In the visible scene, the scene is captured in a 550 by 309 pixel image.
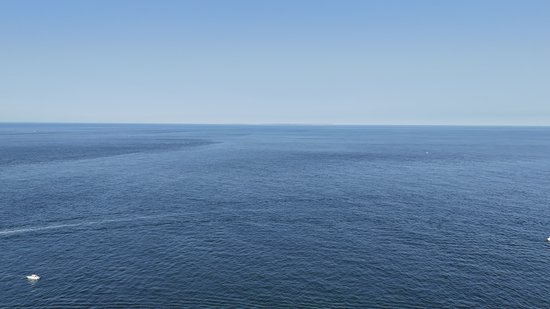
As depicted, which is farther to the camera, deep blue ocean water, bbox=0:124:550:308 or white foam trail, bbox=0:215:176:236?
Answer: white foam trail, bbox=0:215:176:236

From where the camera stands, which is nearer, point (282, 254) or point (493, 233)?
point (282, 254)

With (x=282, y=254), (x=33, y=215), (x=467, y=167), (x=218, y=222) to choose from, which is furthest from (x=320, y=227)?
(x=467, y=167)

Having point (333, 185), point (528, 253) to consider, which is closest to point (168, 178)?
point (333, 185)

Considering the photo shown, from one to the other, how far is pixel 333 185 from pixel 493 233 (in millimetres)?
62050

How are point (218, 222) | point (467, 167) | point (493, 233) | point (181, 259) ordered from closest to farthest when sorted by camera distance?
point (181, 259)
point (493, 233)
point (218, 222)
point (467, 167)

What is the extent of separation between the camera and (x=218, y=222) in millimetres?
94000

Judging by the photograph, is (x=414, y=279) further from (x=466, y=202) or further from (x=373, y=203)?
(x=466, y=202)

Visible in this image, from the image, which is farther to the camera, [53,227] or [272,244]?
[53,227]

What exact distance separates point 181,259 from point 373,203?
213 feet

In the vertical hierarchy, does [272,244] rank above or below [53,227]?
below

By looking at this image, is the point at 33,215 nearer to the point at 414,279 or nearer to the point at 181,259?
the point at 181,259

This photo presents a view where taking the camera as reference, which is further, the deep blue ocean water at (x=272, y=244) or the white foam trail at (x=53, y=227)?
the white foam trail at (x=53, y=227)

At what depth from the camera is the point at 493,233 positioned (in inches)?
3413

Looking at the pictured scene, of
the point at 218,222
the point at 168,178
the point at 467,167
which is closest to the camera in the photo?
the point at 218,222
